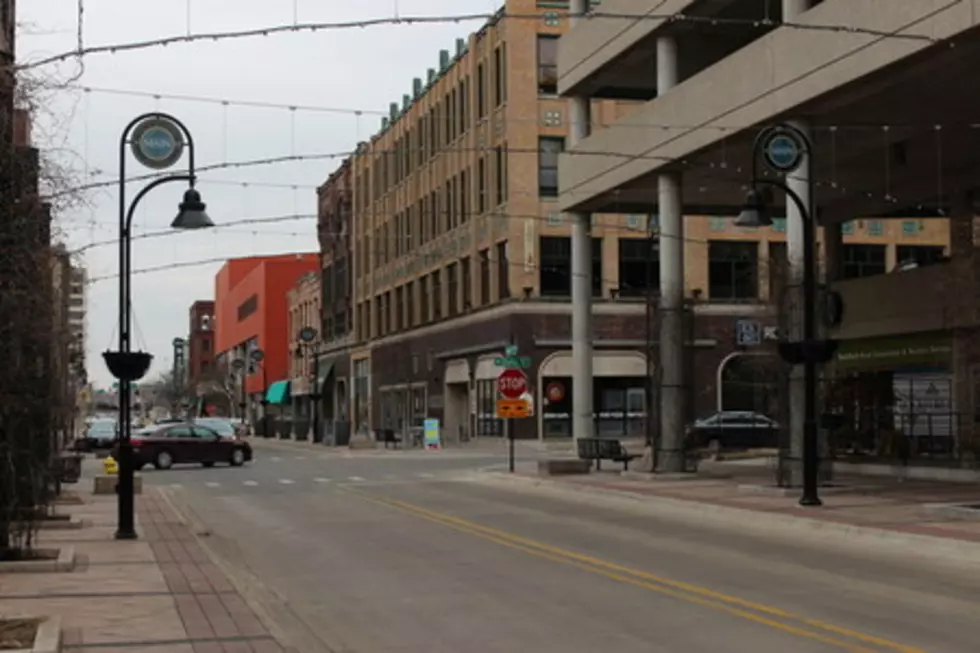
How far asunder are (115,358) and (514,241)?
133 feet

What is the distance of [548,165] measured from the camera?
59969 mm

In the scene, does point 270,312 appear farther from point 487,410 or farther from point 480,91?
point 487,410

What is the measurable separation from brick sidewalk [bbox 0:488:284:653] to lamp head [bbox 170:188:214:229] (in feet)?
15.3

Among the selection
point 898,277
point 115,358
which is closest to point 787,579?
point 115,358

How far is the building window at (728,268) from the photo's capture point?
6228 cm

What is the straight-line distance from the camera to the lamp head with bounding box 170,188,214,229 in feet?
64.2

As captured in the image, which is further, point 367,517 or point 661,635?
point 367,517

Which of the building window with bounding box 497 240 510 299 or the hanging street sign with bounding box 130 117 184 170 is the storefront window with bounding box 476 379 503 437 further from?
the hanging street sign with bounding box 130 117 184 170

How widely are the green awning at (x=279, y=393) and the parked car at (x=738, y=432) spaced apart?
2597 inches

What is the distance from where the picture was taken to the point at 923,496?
25.7m

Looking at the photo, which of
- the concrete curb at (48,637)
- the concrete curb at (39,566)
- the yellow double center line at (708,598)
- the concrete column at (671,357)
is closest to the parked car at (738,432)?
the concrete column at (671,357)

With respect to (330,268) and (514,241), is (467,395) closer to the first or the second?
(514,241)

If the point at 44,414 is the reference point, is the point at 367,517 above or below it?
below

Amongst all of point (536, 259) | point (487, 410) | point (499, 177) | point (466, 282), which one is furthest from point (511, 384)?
point (466, 282)
